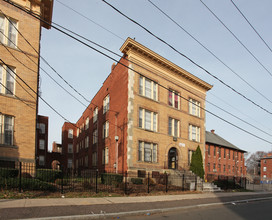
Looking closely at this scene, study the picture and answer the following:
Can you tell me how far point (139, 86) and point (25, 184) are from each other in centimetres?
1478

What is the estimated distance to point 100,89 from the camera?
34469mm

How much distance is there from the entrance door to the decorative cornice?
29.0ft

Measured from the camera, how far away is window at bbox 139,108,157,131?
78.6ft

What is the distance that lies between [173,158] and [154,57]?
1140 centimetres

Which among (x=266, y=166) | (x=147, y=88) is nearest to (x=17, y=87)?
(x=147, y=88)

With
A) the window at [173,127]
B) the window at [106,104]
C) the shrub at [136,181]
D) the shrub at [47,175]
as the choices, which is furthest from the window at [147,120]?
the shrub at [47,175]

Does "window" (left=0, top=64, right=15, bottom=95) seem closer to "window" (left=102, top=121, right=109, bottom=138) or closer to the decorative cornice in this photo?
the decorative cornice

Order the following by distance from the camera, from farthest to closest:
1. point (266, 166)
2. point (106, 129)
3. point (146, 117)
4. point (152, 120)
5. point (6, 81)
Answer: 1. point (266, 166)
2. point (106, 129)
3. point (152, 120)
4. point (146, 117)
5. point (6, 81)

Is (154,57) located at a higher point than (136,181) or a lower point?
higher

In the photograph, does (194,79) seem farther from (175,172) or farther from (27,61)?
(27,61)

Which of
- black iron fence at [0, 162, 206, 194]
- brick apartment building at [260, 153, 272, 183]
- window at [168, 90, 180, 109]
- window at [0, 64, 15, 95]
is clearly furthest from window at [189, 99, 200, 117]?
brick apartment building at [260, 153, 272, 183]

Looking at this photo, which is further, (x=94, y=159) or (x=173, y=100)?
(x=94, y=159)

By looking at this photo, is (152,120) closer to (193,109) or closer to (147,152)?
(147,152)

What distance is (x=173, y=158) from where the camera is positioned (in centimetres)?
2734
